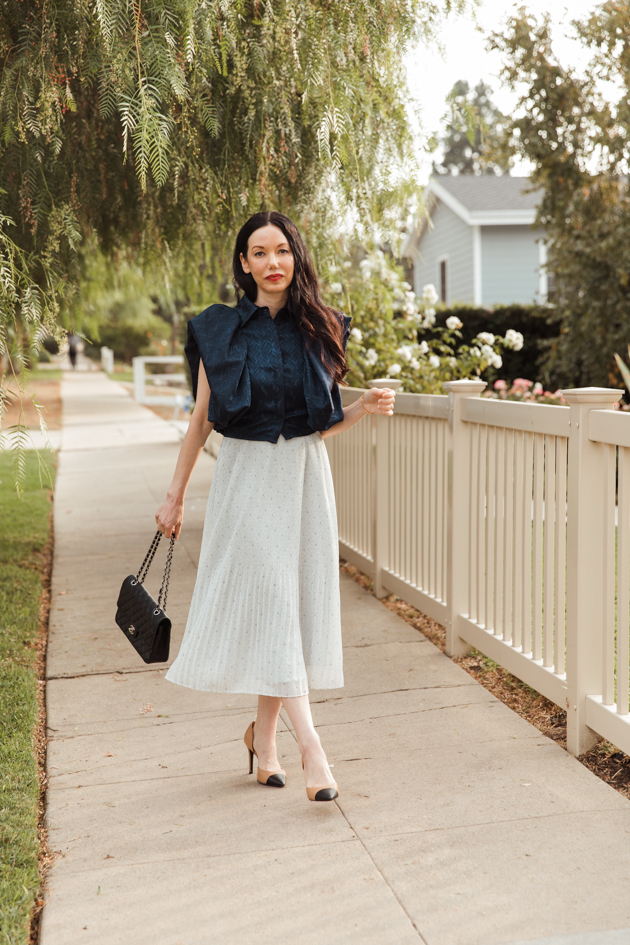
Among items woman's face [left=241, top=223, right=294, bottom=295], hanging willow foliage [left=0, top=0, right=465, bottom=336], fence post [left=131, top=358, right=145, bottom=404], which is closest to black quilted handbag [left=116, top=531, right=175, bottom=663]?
woman's face [left=241, top=223, right=294, bottom=295]

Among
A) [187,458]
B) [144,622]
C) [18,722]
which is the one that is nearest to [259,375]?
[187,458]

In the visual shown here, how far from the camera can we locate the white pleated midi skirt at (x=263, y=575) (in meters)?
3.01

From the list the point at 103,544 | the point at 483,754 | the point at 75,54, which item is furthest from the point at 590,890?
the point at 103,544

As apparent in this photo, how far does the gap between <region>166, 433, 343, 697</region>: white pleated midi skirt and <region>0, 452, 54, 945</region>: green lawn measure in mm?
647

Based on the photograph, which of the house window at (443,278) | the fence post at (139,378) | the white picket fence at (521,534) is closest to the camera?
the white picket fence at (521,534)

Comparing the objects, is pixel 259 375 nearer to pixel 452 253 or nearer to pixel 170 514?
pixel 170 514

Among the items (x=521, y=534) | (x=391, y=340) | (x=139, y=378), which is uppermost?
(x=391, y=340)

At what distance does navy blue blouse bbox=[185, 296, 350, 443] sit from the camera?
2963 mm

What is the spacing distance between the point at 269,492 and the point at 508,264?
1869 cm

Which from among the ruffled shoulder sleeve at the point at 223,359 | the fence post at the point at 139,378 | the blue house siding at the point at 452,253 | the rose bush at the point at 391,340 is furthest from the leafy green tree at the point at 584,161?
the fence post at the point at 139,378

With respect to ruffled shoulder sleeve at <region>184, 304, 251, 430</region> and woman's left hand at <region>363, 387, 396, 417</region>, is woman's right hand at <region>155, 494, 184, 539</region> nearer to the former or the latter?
ruffled shoulder sleeve at <region>184, 304, 251, 430</region>

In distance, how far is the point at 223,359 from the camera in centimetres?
297

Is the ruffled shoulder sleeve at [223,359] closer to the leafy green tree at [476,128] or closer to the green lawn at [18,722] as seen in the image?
the green lawn at [18,722]

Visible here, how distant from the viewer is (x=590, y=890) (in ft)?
8.09
